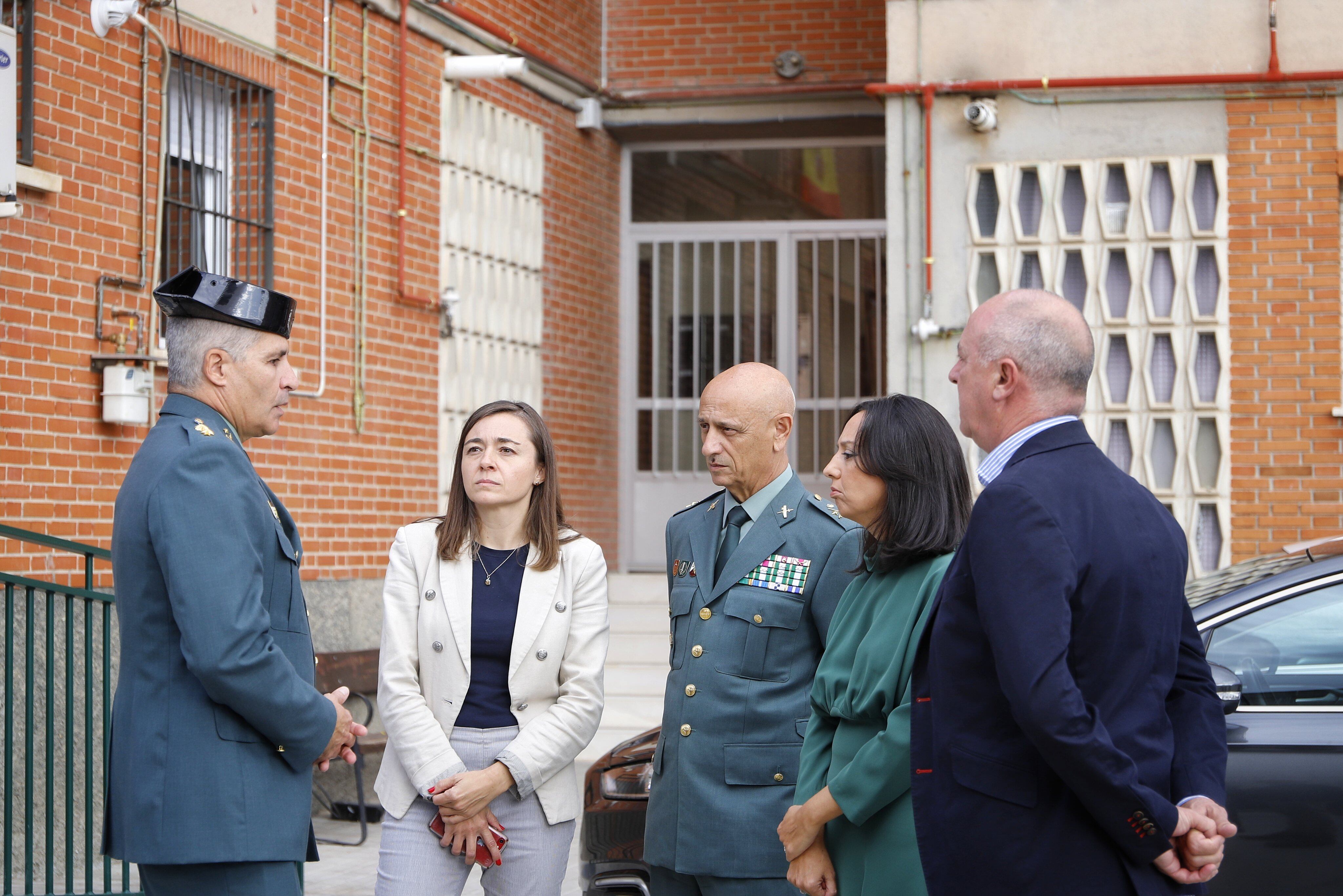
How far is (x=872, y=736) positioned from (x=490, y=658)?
1078 millimetres

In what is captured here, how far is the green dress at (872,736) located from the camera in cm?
267

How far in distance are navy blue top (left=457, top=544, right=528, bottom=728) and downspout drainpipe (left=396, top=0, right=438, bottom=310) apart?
5831mm

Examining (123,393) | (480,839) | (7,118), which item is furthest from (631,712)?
(480,839)

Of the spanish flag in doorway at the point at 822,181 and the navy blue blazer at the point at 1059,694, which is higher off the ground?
the spanish flag in doorway at the point at 822,181

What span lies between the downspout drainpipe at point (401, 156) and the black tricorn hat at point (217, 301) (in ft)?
19.8

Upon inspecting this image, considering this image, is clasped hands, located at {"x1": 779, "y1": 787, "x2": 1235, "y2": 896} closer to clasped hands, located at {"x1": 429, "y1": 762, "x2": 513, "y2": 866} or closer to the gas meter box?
clasped hands, located at {"x1": 429, "y1": 762, "x2": 513, "y2": 866}

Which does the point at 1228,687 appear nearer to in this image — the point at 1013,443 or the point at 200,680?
the point at 1013,443

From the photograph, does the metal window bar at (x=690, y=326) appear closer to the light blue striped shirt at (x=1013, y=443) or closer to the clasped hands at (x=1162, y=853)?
the clasped hands at (x=1162, y=853)

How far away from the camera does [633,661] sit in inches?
379

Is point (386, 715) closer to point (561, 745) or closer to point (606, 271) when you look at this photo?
point (561, 745)

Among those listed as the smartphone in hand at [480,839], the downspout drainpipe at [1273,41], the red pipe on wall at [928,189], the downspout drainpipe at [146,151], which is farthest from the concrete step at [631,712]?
the downspout drainpipe at [1273,41]

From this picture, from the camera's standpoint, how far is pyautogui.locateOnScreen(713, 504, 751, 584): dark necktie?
348 cm

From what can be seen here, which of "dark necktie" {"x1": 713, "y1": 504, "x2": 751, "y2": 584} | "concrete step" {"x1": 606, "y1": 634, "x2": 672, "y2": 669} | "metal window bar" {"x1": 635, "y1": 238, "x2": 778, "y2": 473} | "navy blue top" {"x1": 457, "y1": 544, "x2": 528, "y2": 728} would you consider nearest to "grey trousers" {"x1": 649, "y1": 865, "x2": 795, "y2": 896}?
"navy blue top" {"x1": 457, "y1": 544, "x2": 528, "y2": 728}

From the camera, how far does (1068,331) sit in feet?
7.70
